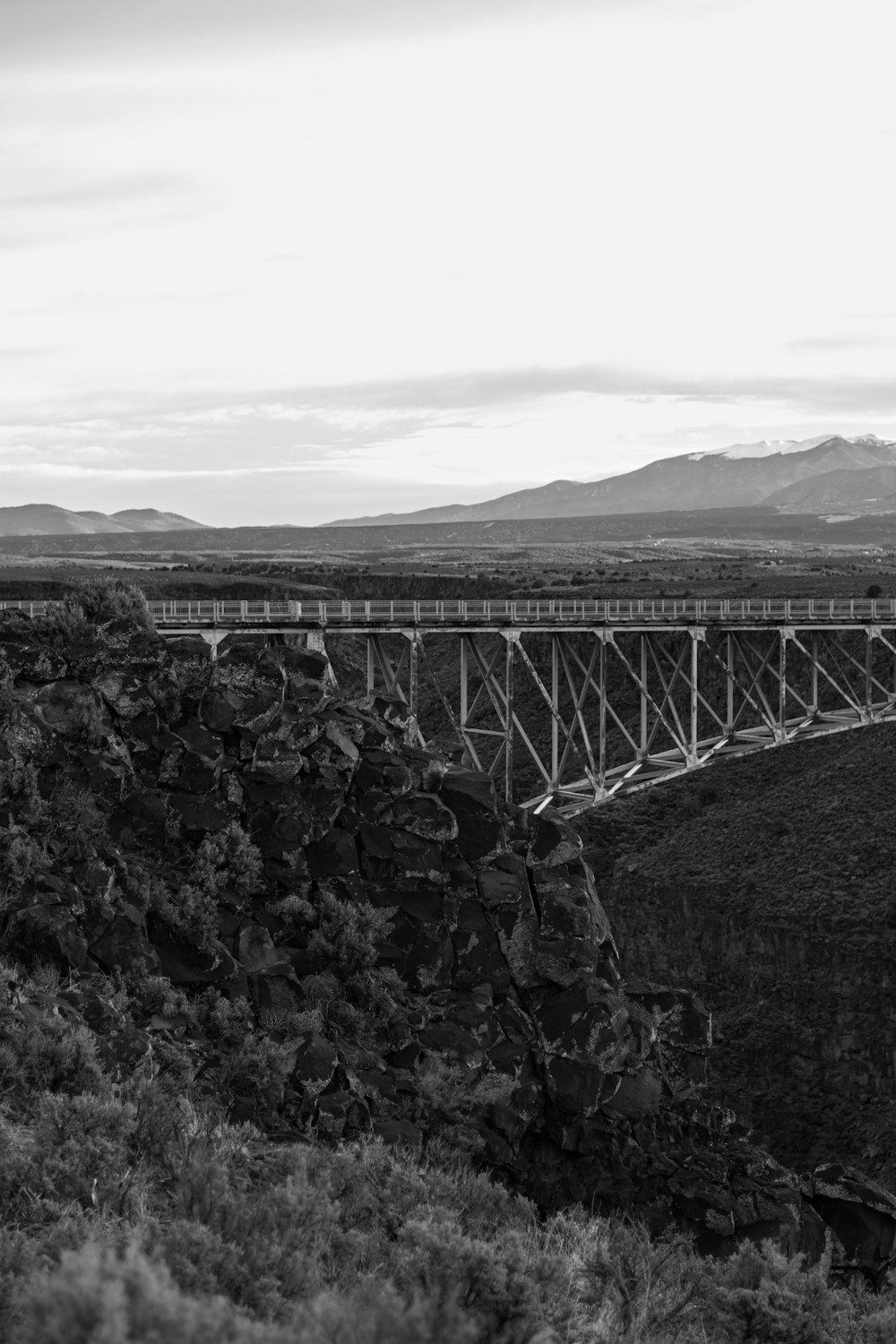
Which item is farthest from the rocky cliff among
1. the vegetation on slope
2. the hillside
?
the hillside

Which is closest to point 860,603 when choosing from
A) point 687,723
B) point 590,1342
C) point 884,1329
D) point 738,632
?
point 738,632

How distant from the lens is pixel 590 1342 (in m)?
14.9

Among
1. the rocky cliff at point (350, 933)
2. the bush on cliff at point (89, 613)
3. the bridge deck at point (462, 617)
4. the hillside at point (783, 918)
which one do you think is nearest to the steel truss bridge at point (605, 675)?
the bridge deck at point (462, 617)

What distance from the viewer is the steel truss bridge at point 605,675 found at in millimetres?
51406

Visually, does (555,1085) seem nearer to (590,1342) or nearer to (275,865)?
(275,865)

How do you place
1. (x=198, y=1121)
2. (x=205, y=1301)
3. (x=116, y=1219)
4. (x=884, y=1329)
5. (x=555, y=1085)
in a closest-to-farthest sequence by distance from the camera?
(x=205, y=1301) → (x=116, y=1219) → (x=884, y=1329) → (x=198, y=1121) → (x=555, y=1085)

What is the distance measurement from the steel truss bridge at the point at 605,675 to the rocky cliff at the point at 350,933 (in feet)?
20.5

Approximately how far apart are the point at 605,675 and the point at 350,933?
40.8 metres

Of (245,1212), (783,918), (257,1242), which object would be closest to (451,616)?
(783,918)

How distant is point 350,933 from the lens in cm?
2809

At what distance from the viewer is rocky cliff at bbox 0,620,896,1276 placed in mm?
25344

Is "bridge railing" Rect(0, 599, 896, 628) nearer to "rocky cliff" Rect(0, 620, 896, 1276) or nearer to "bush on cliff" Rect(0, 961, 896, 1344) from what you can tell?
"rocky cliff" Rect(0, 620, 896, 1276)

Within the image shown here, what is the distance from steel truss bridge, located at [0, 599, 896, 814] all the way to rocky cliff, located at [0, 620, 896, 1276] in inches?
246

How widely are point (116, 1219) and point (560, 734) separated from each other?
69.5 m
